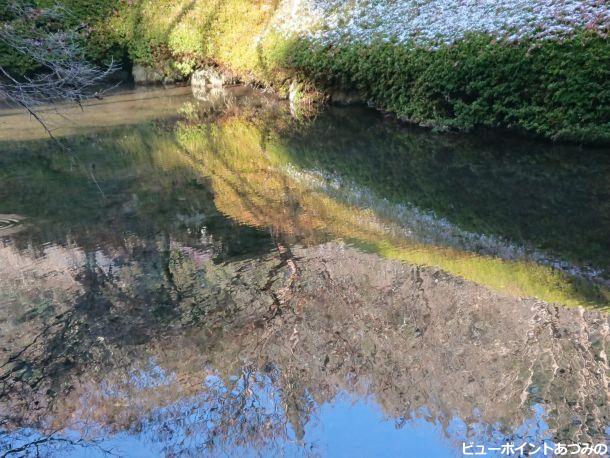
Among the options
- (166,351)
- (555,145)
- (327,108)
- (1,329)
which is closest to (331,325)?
(166,351)

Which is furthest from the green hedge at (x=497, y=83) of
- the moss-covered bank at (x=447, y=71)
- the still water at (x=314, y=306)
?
the still water at (x=314, y=306)

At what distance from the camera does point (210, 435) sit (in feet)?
10.1

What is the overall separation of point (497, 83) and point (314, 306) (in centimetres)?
498

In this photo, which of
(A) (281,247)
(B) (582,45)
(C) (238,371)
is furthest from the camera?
(B) (582,45)

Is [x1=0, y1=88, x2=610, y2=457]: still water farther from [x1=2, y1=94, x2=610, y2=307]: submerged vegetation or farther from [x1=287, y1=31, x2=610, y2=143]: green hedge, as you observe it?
[x1=287, y1=31, x2=610, y2=143]: green hedge

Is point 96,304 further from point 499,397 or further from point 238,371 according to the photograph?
point 499,397

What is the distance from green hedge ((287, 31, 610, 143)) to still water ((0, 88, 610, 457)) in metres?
0.42

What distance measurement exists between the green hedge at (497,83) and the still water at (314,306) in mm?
422

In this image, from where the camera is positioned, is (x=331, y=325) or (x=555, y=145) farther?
(x=555, y=145)

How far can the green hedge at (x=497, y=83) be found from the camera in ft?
22.6

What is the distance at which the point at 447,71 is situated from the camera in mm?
8336

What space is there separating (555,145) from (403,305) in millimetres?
4299

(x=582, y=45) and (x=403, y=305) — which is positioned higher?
(x=582, y=45)

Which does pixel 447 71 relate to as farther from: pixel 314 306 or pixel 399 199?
pixel 314 306
